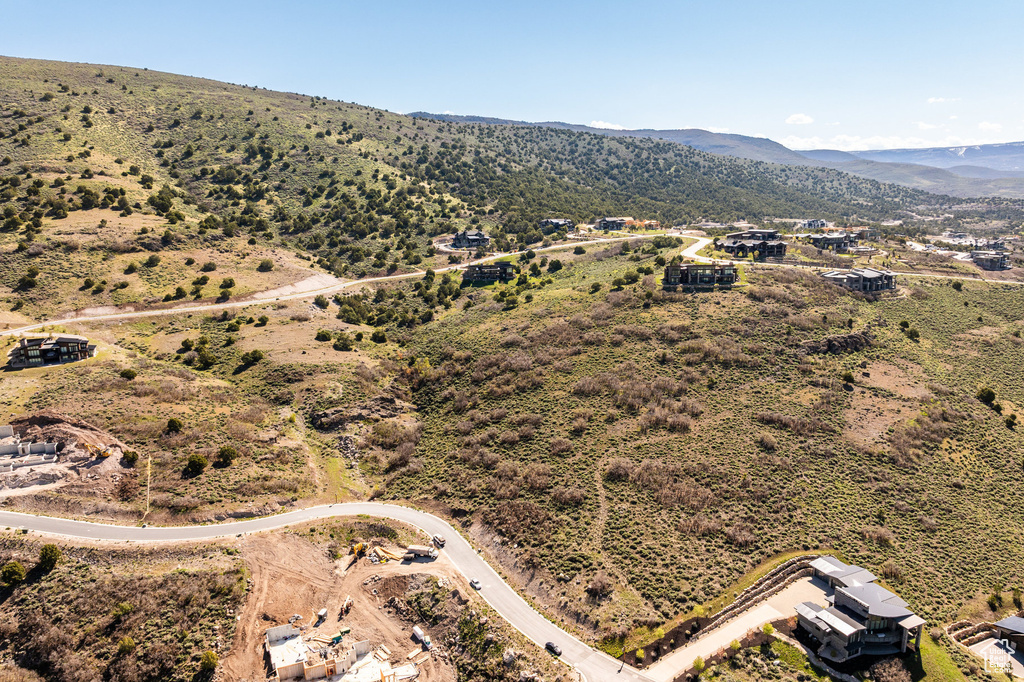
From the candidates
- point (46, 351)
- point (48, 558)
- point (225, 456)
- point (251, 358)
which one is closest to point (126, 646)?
point (48, 558)

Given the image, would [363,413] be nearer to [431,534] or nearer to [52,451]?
[431,534]

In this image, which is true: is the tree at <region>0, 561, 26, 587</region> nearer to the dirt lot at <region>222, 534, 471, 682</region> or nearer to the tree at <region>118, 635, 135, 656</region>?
the tree at <region>118, 635, 135, 656</region>

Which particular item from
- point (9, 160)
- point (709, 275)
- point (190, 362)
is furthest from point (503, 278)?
point (9, 160)

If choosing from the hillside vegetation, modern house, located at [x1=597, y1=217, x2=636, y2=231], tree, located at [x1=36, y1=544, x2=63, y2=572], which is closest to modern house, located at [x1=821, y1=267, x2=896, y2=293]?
the hillside vegetation

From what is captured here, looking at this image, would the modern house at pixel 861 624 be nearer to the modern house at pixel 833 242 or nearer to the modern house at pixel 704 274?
the modern house at pixel 704 274

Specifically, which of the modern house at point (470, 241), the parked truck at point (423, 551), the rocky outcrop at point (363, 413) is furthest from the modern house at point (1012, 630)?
the modern house at point (470, 241)

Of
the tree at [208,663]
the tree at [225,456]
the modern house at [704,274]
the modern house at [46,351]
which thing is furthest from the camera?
the modern house at [704,274]

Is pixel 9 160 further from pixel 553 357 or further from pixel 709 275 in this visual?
pixel 709 275
